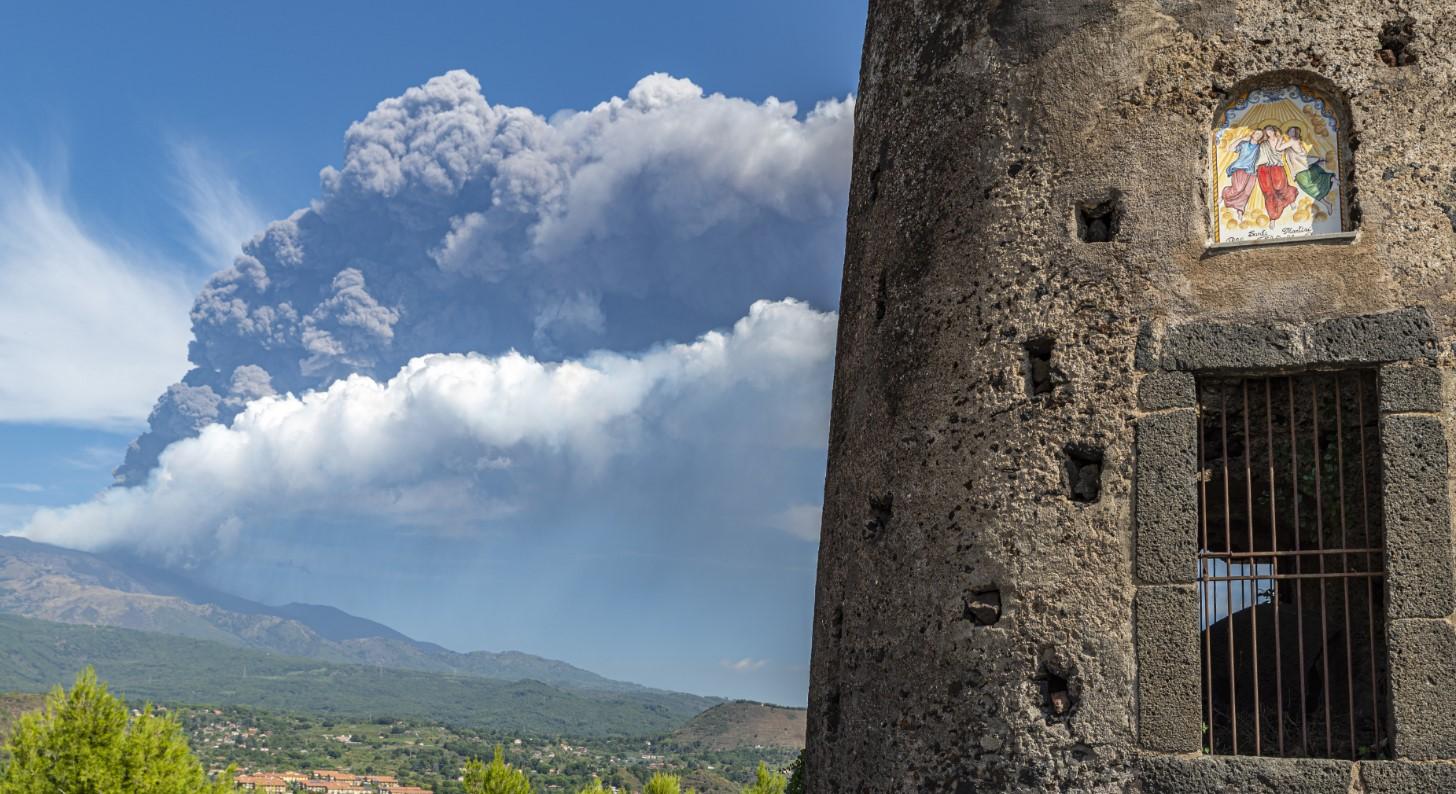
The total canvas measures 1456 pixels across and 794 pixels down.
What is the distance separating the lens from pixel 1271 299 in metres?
9.84

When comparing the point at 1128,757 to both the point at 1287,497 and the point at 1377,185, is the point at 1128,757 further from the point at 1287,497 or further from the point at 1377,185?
the point at 1377,185

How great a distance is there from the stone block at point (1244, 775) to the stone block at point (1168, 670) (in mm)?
132

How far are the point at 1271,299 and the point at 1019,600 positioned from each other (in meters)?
2.87

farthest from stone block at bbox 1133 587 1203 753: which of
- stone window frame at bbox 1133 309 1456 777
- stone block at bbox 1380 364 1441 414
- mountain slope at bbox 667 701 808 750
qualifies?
mountain slope at bbox 667 701 808 750

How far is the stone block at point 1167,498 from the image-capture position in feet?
31.6

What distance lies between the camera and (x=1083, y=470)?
10.0 meters

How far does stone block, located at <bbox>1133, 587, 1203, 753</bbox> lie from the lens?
30.9 ft

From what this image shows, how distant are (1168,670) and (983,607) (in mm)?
1363

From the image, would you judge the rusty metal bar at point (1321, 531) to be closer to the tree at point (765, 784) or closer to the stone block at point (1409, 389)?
the stone block at point (1409, 389)

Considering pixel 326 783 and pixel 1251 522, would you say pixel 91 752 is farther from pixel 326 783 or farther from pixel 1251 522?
pixel 326 783

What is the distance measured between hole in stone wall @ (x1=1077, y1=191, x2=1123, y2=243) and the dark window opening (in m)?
1.35

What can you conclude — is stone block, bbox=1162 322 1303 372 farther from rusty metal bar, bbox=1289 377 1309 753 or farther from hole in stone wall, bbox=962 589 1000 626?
hole in stone wall, bbox=962 589 1000 626

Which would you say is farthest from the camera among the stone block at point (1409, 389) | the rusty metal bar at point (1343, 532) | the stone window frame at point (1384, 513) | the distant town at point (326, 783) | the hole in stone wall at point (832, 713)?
the distant town at point (326, 783)

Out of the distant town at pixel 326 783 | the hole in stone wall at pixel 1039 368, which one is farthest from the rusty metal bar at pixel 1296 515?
the distant town at pixel 326 783
